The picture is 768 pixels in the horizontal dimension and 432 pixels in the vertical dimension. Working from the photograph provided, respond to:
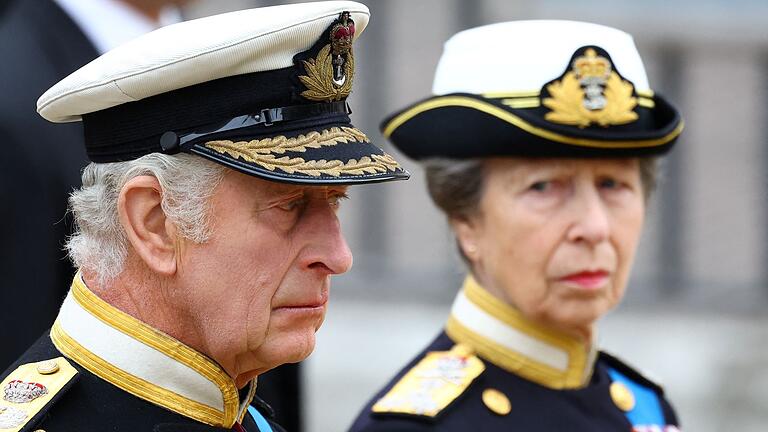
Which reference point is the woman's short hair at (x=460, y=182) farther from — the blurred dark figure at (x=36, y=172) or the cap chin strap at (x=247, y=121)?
the cap chin strap at (x=247, y=121)

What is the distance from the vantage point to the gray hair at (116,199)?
2.77 m

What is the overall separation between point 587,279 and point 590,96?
0.48 metres

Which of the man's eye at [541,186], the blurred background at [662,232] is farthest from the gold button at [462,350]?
the blurred background at [662,232]

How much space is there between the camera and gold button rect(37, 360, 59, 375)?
2.79m

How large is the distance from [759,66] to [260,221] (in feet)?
24.5

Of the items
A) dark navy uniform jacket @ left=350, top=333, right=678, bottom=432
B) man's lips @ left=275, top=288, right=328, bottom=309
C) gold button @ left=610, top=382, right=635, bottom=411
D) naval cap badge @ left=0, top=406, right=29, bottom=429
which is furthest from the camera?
gold button @ left=610, top=382, right=635, bottom=411

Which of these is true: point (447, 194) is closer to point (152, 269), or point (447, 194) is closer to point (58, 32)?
point (58, 32)

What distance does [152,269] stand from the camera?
280 centimetres

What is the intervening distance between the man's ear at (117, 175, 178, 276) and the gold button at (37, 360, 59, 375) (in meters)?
0.25

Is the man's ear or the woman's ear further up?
the man's ear

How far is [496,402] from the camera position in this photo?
401 cm

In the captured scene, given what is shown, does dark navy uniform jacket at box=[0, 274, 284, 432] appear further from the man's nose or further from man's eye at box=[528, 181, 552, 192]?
man's eye at box=[528, 181, 552, 192]

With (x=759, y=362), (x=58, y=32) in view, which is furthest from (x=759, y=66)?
(x=58, y=32)

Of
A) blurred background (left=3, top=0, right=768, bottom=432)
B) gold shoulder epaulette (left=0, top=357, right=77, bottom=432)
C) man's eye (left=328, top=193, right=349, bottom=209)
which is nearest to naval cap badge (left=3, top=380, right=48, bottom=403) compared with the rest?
gold shoulder epaulette (left=0, top=357, right=77, bottom=432)
